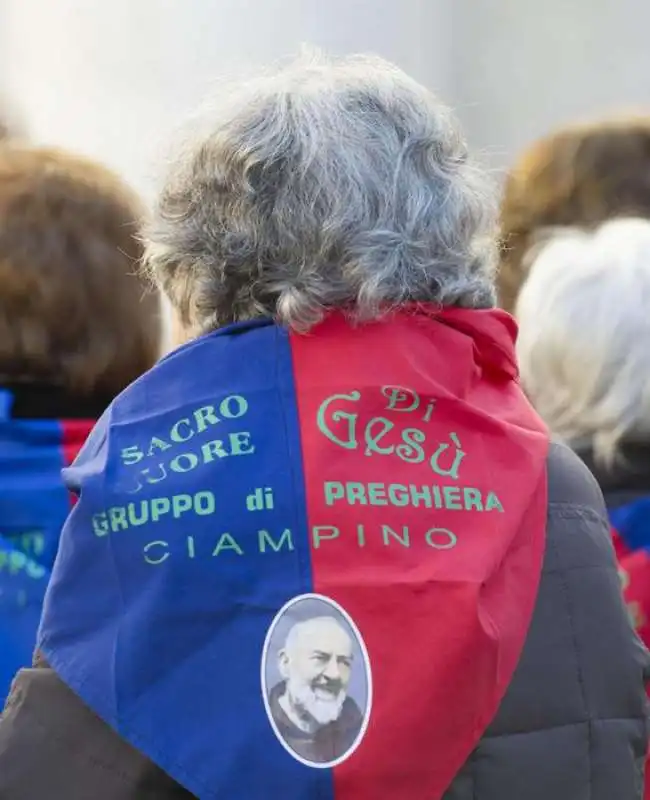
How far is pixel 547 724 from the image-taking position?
120 cm

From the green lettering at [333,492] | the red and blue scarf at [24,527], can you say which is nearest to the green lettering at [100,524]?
the green lettering at [333,492]

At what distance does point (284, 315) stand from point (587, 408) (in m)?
0.73

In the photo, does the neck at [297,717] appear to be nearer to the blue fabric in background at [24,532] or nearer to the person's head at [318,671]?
the person's head at [318,671]

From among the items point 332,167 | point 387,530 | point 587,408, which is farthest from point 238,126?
point 587,408

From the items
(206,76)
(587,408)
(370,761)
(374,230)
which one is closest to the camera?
(370,761)

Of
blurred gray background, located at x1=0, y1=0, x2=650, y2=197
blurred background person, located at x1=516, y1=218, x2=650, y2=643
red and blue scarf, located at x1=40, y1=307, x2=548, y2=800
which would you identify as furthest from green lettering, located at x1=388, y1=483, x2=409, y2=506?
blurred gray background, located at x1=0, y1=0, x2=650, y2=197

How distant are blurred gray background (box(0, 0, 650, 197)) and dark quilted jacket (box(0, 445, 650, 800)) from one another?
2575mm

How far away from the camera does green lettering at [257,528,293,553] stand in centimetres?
115

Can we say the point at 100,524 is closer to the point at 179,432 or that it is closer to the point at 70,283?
the point at 179,432

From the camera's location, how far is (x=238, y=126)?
1.26 meters

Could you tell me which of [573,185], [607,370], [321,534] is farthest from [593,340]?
[321,534]

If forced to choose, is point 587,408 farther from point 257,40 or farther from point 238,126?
point 257,40

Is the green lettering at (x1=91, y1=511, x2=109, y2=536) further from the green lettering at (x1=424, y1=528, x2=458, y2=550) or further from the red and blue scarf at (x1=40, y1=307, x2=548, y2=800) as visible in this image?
the green lettering at (x1=424, y1=528, x2=458, y2=550)

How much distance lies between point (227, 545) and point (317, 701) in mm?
162
